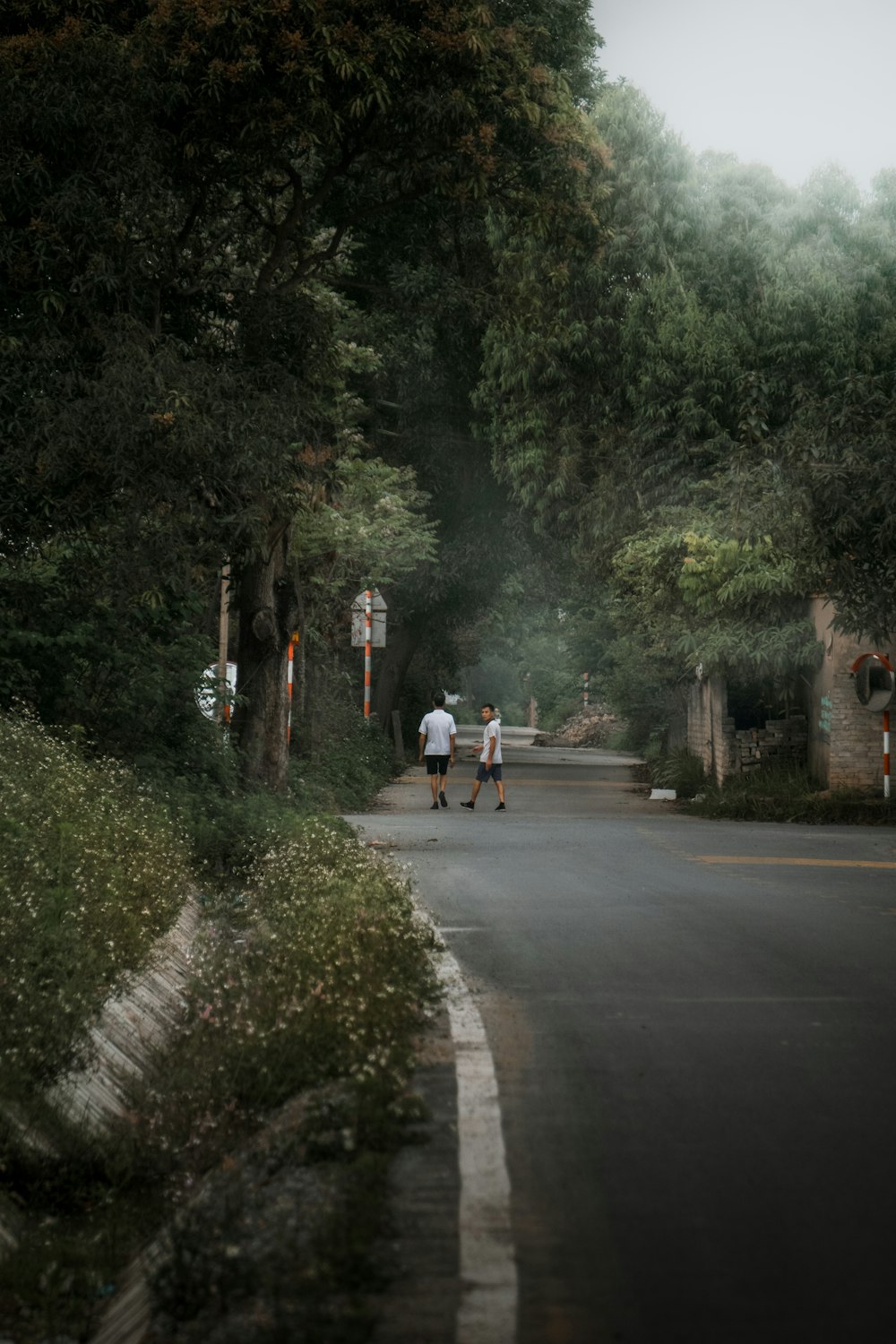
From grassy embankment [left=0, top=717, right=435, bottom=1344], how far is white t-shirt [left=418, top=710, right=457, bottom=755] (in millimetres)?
13121

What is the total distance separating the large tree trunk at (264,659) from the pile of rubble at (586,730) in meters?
45.6

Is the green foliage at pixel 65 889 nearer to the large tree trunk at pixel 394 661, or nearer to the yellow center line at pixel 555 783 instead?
the yellow center line at pixel 555 783

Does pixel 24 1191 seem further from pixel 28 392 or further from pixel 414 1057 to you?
pixel 28 392

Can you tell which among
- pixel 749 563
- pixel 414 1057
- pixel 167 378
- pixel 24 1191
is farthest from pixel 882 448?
pixel 24 1191

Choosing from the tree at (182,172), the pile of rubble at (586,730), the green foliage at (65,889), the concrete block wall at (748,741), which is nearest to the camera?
the green foliage at (65,889)

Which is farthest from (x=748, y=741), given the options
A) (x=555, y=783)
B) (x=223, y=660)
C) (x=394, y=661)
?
(x=394, y=661)

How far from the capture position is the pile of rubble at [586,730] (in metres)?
68.9

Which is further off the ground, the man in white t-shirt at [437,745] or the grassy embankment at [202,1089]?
the man in white t-shirt at [437,745]

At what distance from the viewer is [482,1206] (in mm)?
5160

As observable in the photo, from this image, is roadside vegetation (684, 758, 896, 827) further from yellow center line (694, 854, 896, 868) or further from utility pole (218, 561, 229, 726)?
utility pole (218, 561, 229, 726)

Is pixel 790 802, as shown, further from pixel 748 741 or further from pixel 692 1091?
pixel 692 1091

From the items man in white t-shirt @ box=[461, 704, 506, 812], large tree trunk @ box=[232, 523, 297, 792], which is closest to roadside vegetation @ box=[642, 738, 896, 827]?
man in white t-shirt @ box=[461, 704, 506, 812]

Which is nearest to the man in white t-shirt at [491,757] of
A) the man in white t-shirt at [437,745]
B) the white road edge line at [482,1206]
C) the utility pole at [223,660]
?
the man in white t-shirt at [437,745]

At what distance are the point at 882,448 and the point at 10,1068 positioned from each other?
14923 mm
